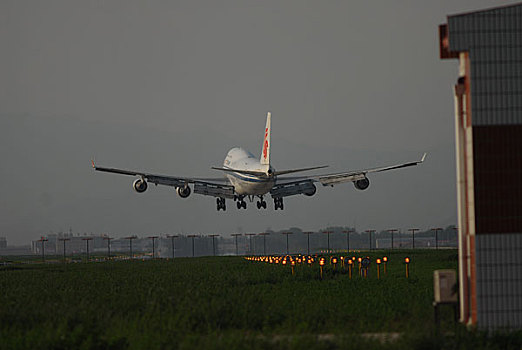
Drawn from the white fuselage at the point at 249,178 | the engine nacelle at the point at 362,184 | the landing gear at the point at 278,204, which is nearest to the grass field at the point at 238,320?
the engine nacelle at the point at 362,184

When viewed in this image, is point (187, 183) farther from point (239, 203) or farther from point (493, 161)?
point (493, 161)

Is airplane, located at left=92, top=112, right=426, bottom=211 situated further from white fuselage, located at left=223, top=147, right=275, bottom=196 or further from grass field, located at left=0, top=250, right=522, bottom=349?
grass field, located at left=0, top=250, right=522, bottom=349

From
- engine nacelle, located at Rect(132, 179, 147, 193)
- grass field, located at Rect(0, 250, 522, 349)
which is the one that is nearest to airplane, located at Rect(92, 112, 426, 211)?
engine nacelle, located at Rect(132, 179, 147, 193)

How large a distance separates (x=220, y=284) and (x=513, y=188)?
22.4 m

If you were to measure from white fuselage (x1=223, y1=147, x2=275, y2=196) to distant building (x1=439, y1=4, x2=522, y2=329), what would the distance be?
47713mm

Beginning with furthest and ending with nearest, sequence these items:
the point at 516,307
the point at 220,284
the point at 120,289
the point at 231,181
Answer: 1. the point at 231,181
2. the point at 220,284
3. the point at 120,289
4. the point at 516,307

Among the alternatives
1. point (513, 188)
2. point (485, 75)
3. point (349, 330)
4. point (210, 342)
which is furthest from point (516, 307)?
point (210, 342)

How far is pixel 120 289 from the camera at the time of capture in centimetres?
3869

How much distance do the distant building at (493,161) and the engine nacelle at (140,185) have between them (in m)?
50.1

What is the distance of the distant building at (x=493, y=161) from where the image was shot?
71.8 feet

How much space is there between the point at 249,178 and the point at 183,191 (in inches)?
262

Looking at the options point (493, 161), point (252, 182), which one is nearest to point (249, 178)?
point (252, 182)

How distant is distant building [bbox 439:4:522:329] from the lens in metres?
21.9

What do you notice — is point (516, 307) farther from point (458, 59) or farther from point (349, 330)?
point (458, 59)
